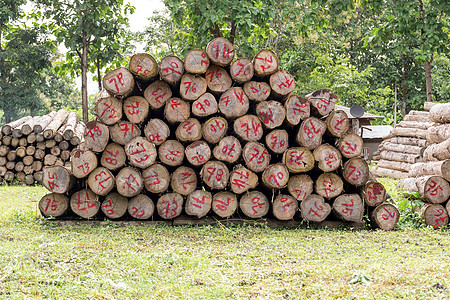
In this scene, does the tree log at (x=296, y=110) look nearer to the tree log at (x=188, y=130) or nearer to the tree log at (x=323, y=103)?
the tree log at (x=323, y=103)

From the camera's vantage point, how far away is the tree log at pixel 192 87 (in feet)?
24.0

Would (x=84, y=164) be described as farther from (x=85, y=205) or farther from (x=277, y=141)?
(x=277, y=141)

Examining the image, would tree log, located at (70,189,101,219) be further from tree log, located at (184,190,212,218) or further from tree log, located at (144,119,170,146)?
tree log, located at (184,190,212,218)

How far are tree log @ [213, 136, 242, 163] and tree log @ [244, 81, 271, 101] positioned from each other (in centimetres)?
76

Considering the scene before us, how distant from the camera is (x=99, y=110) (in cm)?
728

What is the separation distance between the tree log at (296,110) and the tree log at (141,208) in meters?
2.55

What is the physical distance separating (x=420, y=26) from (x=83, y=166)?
26.9 feet

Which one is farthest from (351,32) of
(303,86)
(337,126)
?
(337,126)

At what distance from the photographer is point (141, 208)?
737 centimetres

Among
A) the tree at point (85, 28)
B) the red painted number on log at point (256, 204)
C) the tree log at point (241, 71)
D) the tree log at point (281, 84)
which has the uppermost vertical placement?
the tree at point (85, 28)

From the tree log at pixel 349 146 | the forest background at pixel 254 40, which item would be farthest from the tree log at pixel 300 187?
the forest background at pixel 254 40

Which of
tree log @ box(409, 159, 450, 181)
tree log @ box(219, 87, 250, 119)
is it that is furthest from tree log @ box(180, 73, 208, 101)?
tree log @ box(409, 159, 450, 181)

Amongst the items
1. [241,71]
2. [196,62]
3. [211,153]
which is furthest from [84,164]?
[241,71]

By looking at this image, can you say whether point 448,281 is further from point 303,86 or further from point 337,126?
point 303,86
